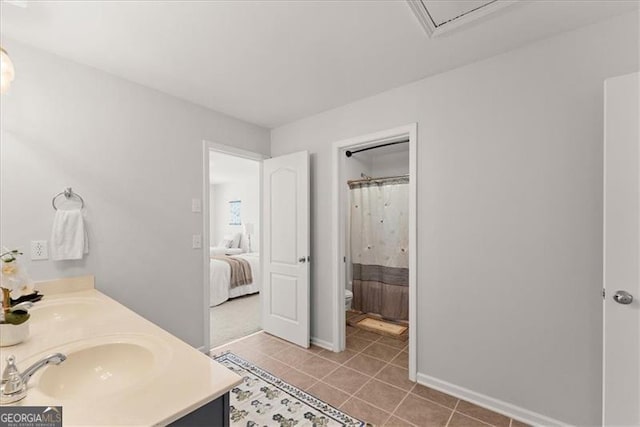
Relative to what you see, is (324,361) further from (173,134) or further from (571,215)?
(173,134)

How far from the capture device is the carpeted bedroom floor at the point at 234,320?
3201mm

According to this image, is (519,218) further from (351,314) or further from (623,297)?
(351,314)

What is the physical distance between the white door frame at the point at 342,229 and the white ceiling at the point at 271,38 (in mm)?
428

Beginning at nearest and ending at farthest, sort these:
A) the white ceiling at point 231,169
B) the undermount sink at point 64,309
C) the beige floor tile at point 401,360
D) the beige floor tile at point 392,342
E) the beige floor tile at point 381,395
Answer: the undermount sink at point 64,309 → the beige floor tile at point 381,395 → the beige floor tile at point 401,360 → the beige floor tile at point 392,342 → the white ceiling at point 231,169

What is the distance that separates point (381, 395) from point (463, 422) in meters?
0.55

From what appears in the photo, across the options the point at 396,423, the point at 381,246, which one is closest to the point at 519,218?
the point at 396,423

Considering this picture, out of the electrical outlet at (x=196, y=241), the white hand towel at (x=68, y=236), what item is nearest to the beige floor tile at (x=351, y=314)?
the electrical outlet at (x=196, y=241)

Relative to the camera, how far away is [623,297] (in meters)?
1.39

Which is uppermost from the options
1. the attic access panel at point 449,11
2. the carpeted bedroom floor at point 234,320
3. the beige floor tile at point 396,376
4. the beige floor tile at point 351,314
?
the attic access panel at point 449,11

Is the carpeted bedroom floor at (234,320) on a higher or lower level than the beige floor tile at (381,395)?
lower

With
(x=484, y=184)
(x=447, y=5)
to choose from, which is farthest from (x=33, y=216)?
(x=484, y=184)

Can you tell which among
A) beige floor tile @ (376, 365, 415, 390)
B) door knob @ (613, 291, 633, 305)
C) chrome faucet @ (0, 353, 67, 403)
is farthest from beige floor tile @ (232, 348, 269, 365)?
door knob @ (613, 291, 633, 305)

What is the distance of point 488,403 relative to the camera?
196 cm

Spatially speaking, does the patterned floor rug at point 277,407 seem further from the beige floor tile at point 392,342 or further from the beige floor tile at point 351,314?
the beige floor tile at point 351,314
